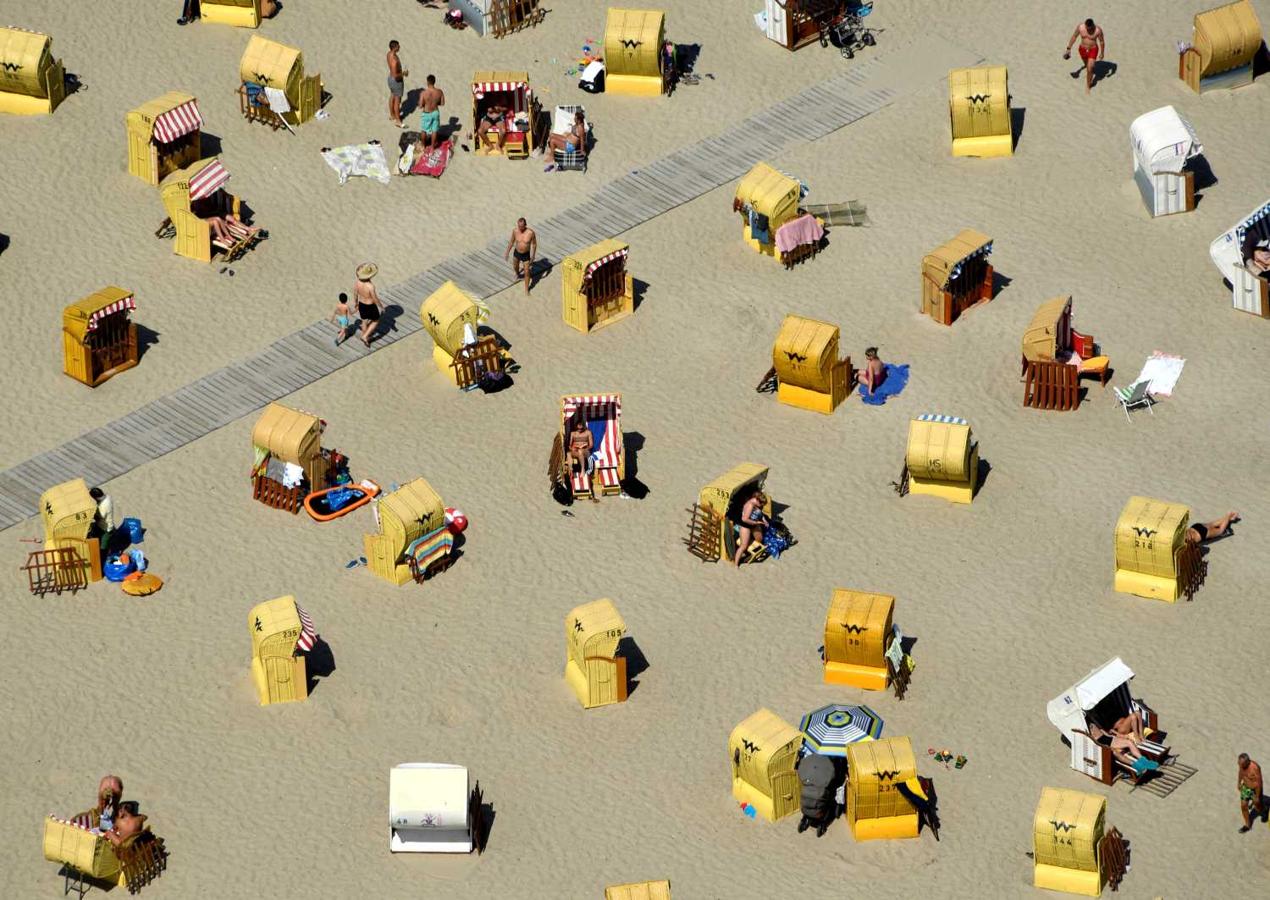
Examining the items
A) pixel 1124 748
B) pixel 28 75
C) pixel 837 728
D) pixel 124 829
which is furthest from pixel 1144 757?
pixel 28 75

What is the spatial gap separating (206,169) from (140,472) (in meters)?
6.92

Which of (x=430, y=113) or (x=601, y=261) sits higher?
(x=430, y=113)

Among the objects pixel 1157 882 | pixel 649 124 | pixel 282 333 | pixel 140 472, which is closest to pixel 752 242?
pixel 649 124

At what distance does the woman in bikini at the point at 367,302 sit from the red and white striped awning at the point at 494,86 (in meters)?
5.52

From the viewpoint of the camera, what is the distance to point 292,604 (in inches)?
1677

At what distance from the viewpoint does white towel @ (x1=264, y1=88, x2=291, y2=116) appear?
5462 centimetres

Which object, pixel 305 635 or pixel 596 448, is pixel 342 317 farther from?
pixel 305 635

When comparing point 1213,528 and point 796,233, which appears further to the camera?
point 796,233

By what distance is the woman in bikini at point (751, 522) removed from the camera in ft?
148

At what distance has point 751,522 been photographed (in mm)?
45219

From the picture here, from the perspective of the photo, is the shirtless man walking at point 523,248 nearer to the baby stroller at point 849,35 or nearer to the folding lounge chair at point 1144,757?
the baby stroller at point 849,35

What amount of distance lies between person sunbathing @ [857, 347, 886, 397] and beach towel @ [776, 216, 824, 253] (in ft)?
11.6

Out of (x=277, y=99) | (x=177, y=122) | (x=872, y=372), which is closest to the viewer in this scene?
(x=872, y=372)

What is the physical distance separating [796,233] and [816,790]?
1430cm
